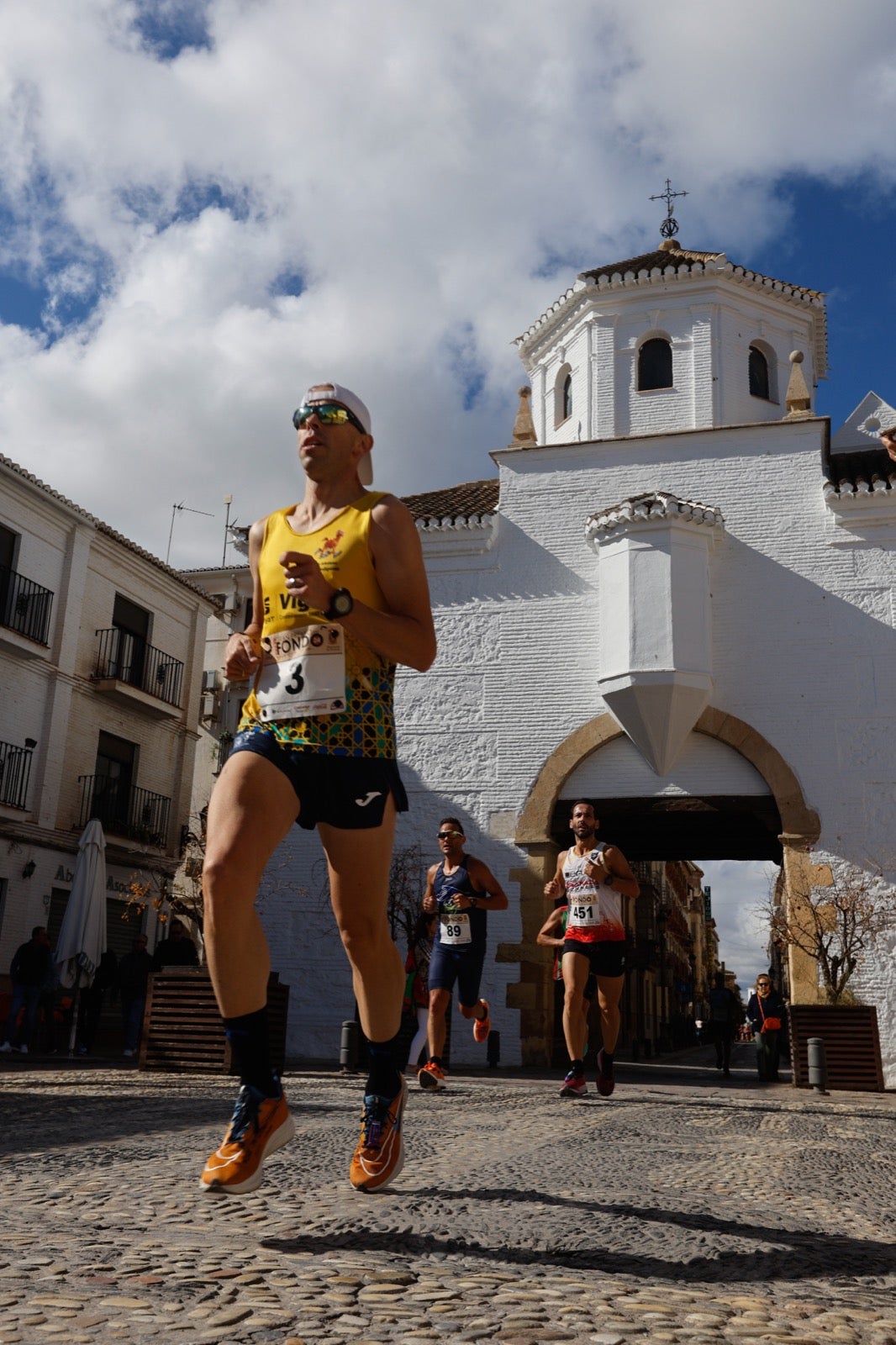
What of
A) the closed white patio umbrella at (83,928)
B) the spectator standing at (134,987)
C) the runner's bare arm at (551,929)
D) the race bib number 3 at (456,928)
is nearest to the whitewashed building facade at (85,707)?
the closed white patio umbrella at (83,928)

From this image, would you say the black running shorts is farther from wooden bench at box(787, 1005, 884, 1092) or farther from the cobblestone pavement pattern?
wooden bench at box(787, 1005, 884, 1092)

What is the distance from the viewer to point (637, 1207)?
3.50 m

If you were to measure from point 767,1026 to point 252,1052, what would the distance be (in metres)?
16.3

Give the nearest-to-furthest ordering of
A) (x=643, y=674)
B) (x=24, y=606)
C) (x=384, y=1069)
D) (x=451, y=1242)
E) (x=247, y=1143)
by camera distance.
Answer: (x=451, y=1242) < (x=247, y=1143) < (x=384, y=1069) < (x=643, y=674) < (x=24, y=606)

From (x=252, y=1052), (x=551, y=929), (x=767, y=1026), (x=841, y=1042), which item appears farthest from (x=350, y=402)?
(x=767, y=1026)

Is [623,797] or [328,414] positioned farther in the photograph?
[623,797]

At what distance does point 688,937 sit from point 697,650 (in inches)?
2215

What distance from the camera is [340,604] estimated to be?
342 cm

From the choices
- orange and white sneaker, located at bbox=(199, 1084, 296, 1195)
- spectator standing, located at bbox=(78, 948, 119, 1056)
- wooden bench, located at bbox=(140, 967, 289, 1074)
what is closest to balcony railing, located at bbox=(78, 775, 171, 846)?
spectator standing, located at bbox=(78, 948, 119, 1056)

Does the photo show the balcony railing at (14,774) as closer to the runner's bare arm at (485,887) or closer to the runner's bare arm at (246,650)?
the runner's bare arm at (485,887)

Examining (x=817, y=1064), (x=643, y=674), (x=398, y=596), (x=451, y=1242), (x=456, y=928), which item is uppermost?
(x=643, y=674)

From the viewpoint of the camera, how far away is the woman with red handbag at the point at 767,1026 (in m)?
18.0

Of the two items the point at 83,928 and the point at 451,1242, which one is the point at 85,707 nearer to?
the point at 83,928

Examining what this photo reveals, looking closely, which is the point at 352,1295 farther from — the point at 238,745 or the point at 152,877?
the point at 152,877
